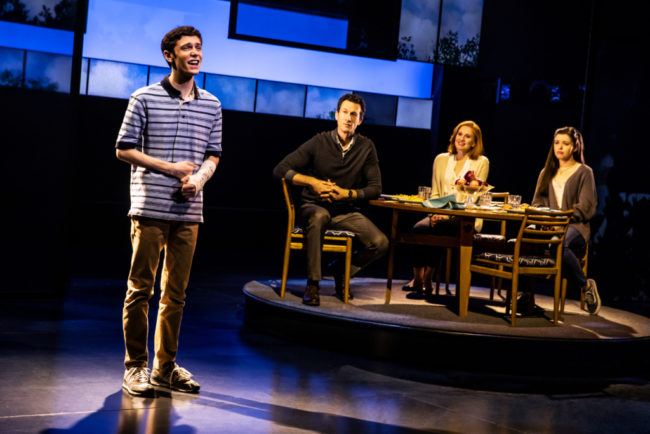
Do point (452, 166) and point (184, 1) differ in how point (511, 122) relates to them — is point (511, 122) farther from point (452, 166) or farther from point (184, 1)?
point (452, 166)

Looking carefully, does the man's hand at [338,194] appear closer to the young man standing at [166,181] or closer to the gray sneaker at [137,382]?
the young man standing at [166,181]

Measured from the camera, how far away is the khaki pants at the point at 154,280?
10.9 feet

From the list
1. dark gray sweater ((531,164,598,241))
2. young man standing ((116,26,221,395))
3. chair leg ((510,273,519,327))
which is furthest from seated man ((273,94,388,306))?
young man standing ((116,26,221,395))

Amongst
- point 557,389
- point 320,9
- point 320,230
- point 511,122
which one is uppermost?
point 320,9

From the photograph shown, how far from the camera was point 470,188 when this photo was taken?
16.8ft

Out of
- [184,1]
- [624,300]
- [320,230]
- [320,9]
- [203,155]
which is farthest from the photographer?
[184,1]

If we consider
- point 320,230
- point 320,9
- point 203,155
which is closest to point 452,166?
point 320,230

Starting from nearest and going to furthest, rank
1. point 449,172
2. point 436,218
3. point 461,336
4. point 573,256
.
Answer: point 461,336 → point 573,256 → point 436,218 → point 449,172

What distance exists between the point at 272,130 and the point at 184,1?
202cm

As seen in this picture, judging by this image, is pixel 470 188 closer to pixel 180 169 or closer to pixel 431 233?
pixel 431 233

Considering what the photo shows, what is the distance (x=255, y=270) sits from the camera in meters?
8.14

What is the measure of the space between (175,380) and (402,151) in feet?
26.4

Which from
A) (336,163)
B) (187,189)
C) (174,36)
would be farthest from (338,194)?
(174,36)

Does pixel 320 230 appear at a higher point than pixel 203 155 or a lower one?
lower
